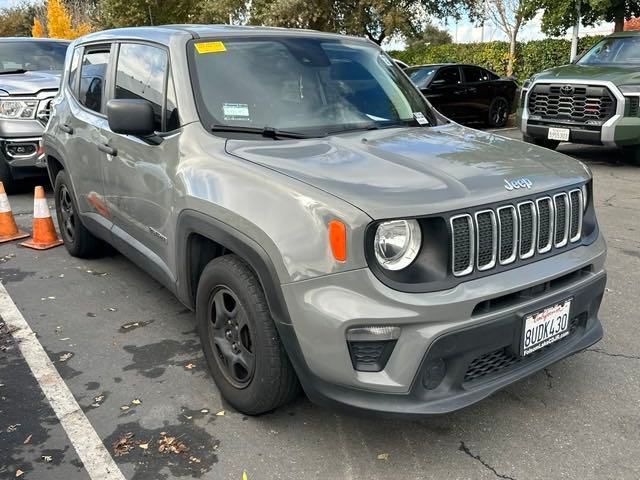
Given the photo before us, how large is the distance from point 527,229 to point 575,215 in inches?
17.6

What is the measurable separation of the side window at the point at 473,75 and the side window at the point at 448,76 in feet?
0.89

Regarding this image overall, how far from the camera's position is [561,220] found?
2.87 metres

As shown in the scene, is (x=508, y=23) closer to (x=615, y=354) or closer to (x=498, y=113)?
(x=498, y=113)

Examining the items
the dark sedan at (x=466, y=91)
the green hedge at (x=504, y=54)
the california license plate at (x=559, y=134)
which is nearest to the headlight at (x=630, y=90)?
the california license plate at (x=559, y=134)

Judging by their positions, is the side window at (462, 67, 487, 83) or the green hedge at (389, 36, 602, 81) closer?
the side window at (462, 67, 487, 83)

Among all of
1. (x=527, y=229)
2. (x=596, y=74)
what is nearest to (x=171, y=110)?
(x=527, y=229)

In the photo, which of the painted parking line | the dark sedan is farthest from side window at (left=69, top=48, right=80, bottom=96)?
the dark sedan

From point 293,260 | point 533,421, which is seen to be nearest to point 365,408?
point 293,260

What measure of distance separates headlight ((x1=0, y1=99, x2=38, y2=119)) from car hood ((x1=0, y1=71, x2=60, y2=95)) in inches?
4.3

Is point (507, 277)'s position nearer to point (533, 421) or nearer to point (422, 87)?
point (533, 421)

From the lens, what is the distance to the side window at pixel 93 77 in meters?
4.38

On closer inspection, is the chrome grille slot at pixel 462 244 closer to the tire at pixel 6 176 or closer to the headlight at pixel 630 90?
the tire at pixel 6 176

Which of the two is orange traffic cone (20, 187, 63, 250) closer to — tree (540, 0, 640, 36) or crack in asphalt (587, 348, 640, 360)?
crack in asphalt (587, 348, 640, 360)

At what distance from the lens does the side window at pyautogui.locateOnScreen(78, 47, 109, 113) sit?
438 cm
